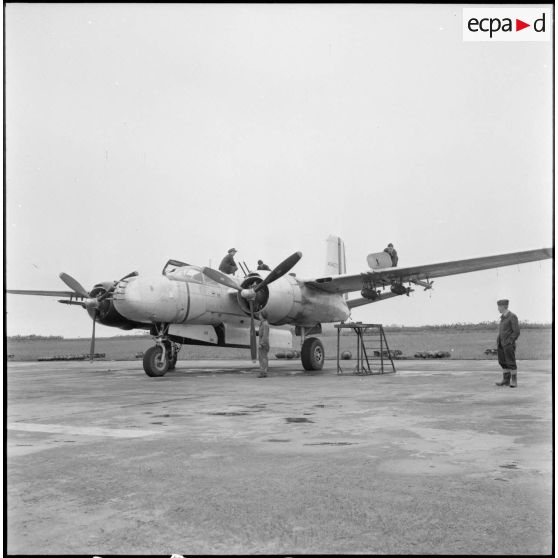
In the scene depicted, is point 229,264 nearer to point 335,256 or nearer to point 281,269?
point 281,269

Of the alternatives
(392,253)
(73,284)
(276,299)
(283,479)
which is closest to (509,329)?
(392,253)

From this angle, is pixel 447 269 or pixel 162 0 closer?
pixel 162 0

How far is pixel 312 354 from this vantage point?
60.3ft

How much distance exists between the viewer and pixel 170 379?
49.5ft

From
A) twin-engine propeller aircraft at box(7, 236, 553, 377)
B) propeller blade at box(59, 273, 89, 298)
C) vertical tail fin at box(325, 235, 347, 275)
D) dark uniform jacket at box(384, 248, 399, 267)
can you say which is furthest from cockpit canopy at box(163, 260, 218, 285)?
vertical tail fin at box(325, 235, 347, 275)

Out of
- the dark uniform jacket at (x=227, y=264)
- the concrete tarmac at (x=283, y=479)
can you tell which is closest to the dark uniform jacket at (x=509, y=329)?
the concrete tarmac at (x=283, y=479)

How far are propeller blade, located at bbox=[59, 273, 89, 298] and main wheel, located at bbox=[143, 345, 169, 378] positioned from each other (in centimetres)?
408

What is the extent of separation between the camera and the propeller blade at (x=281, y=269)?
669 inches

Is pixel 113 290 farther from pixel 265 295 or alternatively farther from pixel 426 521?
pixel 426 521

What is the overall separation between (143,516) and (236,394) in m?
7.36

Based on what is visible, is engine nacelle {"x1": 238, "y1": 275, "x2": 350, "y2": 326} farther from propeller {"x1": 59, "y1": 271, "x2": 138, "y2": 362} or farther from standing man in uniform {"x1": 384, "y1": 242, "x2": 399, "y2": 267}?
propeller {"x1": 59, "y1": 271, "x2": 138, "y2": 362}

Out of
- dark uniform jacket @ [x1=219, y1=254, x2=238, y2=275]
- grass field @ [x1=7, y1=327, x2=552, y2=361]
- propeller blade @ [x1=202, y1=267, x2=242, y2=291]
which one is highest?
dark uniform jacket @ [x1=219, y1=254, x2=238, y2=275]

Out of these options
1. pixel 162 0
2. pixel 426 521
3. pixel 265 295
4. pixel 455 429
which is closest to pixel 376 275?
pixel 265 295

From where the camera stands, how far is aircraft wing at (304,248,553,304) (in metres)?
15.8
